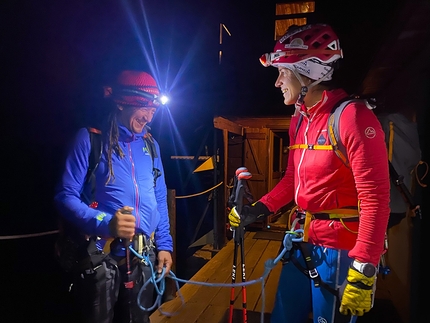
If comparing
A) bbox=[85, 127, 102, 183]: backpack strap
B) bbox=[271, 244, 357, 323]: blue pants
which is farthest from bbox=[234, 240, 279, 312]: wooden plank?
bbox=[85, 127, 102, 183]: backpack strap

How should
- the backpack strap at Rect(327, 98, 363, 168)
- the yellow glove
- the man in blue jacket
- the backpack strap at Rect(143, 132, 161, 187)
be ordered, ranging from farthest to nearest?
the backpack strap at Rect(143, 132, 161, 187) < the man in blue jacket < the backpack strap at Rect(327, 98, 363, 168) < the yellow glove

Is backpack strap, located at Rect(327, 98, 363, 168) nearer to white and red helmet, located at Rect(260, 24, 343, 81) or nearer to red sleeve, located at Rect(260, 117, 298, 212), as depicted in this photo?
white and red helmet, located at Rect(260, 24, 343, 81)

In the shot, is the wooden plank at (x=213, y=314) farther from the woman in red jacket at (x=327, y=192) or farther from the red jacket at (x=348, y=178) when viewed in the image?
the red jacket at (x=348, y=178)

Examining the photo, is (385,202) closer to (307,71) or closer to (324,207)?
(324,207)

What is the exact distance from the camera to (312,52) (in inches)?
72.6

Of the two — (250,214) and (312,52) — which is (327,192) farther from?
(312,52)

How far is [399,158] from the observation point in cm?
237

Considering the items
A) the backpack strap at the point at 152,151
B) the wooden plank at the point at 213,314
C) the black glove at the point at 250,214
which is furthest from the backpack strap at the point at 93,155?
the wooden plank at the point at 213,314

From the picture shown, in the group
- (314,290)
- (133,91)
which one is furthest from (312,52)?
(314,290)

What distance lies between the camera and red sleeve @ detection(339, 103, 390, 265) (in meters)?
1.48

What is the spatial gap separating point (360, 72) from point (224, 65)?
715 cm

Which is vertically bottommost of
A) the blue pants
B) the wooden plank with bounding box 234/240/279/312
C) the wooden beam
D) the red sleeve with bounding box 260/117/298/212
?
the wooden plank with bounding box 234/240/279/312

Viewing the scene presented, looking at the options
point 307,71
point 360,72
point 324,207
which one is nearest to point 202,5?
point 360,72

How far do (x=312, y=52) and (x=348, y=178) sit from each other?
32.9 inches
